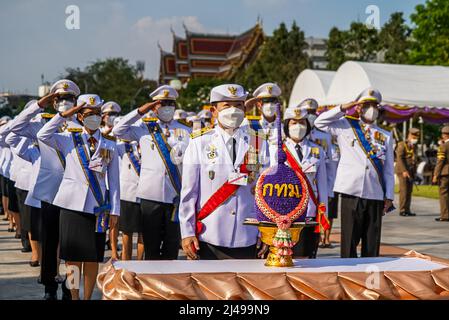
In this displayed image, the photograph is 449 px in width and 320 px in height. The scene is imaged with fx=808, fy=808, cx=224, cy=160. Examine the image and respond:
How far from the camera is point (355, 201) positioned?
816cm

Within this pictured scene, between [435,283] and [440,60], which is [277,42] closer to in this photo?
[440,60]

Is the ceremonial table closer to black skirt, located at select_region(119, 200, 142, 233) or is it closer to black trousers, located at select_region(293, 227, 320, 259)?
→ black trousers, located at select_region(293, 227, 320, 259)

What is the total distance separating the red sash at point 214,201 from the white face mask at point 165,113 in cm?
302

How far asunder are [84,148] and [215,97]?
2.01 meters

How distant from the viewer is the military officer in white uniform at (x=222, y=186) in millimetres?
5469

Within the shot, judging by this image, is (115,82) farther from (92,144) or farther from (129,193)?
(92,144)

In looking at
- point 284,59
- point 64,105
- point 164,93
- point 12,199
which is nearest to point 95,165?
point 64,105

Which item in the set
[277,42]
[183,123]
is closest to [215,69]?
[277,42]

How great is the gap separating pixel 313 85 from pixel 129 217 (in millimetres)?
24173

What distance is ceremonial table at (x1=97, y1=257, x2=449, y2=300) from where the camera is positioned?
13.6ft

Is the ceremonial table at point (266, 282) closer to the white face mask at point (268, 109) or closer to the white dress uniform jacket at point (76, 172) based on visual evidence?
the white dress uniform jacket at point (76, 172)

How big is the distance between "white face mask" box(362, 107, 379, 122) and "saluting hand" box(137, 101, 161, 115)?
208 cm
